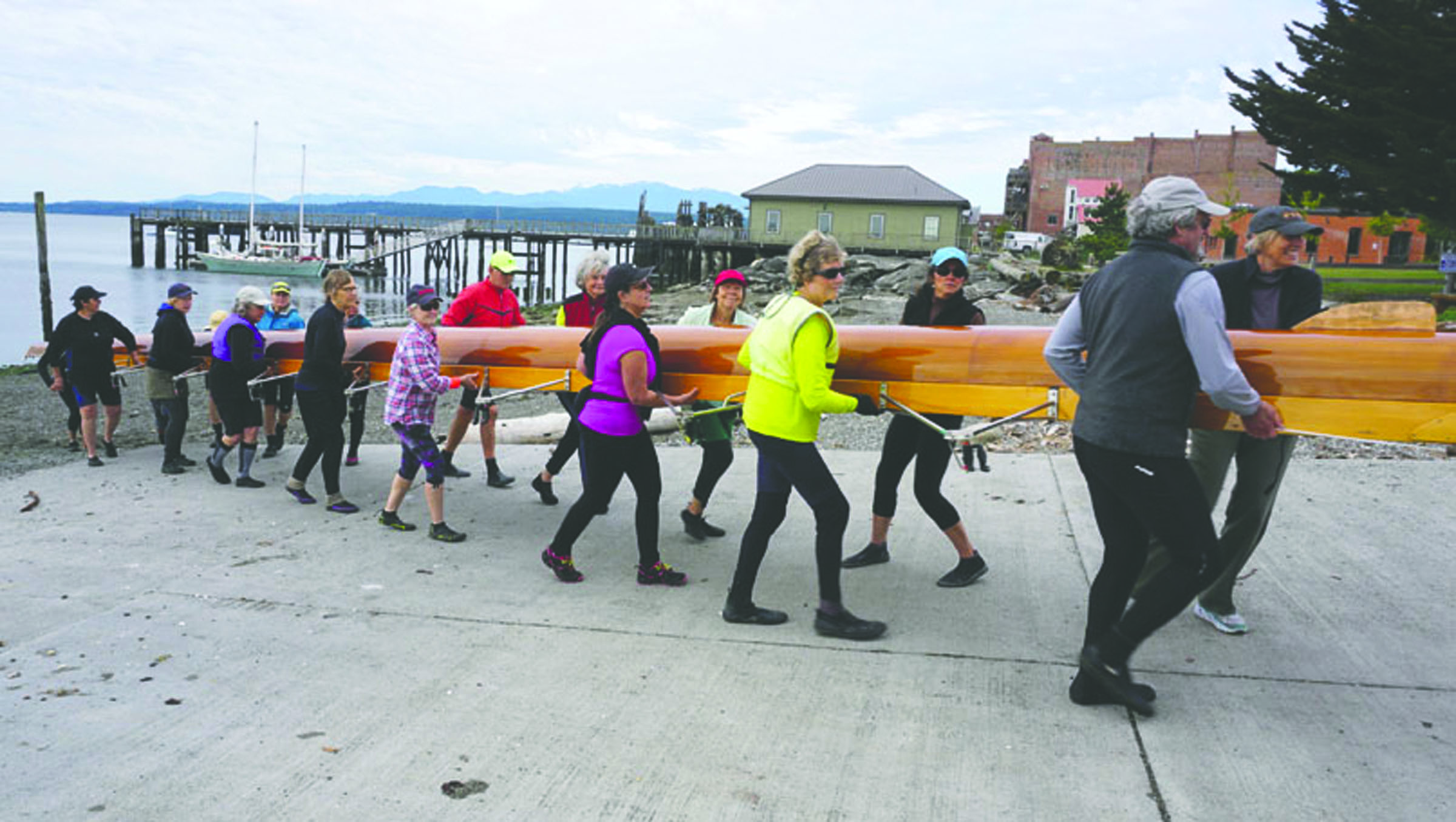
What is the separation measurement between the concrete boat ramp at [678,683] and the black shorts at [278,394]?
236 cm

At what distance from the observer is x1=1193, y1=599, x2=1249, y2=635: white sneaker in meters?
4.51

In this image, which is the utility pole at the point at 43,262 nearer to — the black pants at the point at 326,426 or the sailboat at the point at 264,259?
the black pants at the point at 326,426

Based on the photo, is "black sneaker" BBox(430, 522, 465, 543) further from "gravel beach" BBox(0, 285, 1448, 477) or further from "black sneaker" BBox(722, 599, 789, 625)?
"black sneaker" BBox(722, 599, 789, 625)

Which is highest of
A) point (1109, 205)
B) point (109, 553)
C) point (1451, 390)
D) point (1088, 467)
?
point (1109, 205)

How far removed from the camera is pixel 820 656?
168 inches

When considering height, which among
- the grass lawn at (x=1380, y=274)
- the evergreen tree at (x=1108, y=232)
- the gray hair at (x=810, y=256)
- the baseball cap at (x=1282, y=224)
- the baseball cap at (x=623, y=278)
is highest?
the evergreen tree at (x=1108, y=232)

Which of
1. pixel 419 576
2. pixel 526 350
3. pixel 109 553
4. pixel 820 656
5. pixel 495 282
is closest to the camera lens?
pixel 820 656

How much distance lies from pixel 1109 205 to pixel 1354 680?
52066 mm

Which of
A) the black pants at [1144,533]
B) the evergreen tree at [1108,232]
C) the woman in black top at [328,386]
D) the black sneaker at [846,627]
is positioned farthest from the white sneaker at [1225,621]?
the evergreen tree at [1108,232]

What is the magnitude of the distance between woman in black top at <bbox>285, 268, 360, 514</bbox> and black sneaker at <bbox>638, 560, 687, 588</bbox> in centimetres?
252

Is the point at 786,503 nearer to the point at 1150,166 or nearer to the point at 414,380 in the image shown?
the point at 414,380

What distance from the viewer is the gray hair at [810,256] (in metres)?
4.28

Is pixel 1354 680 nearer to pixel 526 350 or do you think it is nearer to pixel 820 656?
pixel 820 656

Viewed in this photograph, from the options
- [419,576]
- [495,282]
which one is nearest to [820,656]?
[419,576]
